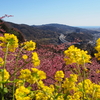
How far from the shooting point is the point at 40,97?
67.0 inches

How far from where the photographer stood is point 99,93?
1.65 m

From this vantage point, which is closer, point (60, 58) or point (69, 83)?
point (69, 83)

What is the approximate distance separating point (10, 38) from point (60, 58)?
3918mm

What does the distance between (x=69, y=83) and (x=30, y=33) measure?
335 ft

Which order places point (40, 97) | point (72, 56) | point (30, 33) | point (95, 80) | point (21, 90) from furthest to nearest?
1. point (30, 33)
2. point (95, 80)
3. point (40, 97)
4. point (72, 56)
5. point (21, 90)

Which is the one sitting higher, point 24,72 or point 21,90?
point 24,72

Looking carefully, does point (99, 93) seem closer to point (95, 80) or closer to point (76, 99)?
point (76, 99)

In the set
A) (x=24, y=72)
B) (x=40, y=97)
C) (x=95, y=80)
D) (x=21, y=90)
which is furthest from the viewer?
(x=95, y=80)

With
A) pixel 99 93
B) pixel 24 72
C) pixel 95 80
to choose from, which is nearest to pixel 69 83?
pixel 99 93

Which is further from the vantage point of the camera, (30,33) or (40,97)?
(30,33)

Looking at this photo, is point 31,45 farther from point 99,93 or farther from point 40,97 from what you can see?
point 99,93

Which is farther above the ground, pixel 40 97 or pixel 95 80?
pixel 40 97

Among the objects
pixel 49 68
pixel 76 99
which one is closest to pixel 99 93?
pixel 76 99

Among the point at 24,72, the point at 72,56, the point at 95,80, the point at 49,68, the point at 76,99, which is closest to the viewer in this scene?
the point at 24,72
